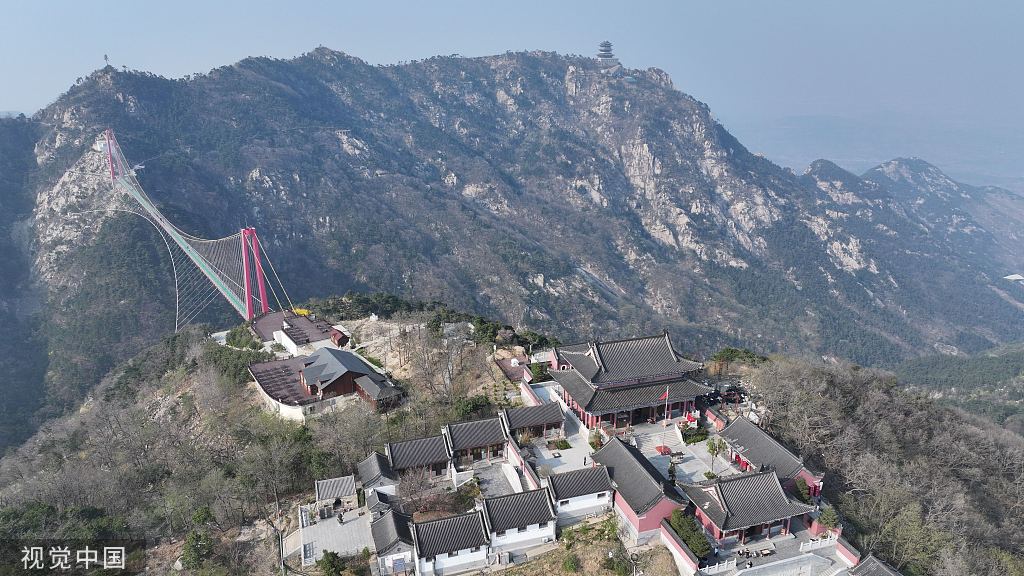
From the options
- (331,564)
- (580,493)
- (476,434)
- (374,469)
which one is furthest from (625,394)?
(331,564)

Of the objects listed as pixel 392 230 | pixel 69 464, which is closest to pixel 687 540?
pixel 69 464

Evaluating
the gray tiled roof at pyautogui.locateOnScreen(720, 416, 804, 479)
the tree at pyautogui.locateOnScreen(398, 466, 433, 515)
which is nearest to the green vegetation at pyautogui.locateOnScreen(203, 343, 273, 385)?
the tree at pyautogui.locateOnScreen(398, 466, 433, 515)

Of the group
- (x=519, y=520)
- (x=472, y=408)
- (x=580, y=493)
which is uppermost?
(x=472, y=408)

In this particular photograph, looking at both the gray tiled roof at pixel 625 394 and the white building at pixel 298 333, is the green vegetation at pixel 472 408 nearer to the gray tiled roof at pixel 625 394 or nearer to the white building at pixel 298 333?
the gray tiled roof at pixel 625 394

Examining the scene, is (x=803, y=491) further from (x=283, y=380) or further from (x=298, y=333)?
(x=298, y=333)

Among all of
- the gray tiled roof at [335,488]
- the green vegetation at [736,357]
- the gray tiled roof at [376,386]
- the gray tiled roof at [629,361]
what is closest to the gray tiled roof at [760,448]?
the gray tiled roof at [629,361]

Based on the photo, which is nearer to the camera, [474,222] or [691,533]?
[691,533]

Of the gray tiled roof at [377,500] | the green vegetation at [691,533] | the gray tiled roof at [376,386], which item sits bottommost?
the green vegetation at [691,533]
